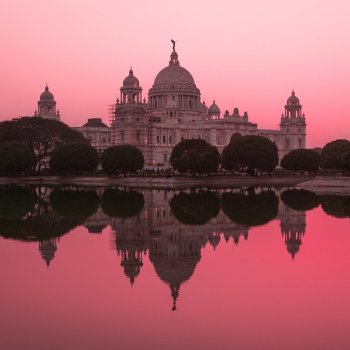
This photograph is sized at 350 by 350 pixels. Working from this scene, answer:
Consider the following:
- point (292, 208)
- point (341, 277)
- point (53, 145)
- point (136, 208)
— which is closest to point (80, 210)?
point (136, 208)

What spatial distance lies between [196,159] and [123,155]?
36.0ft

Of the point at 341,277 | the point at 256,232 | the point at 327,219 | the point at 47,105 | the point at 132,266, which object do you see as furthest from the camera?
the point at 47,105

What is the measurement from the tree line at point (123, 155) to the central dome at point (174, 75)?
3496 cm

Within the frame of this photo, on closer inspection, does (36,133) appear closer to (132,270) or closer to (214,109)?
(214,109)

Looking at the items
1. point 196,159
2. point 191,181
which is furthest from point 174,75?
point 191,181

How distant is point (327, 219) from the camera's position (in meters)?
32.0

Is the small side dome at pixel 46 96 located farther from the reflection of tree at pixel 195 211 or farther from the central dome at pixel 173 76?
the reflection of tree at pixel 195 211

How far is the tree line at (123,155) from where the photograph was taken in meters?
77.1

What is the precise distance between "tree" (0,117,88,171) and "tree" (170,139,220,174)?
20255 millimetres

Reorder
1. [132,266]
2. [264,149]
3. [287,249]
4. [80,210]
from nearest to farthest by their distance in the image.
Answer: [132,266] → [287,249] → [80,210] → [264,149]

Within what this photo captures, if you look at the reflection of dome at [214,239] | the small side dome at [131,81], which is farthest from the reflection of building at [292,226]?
the small side dome at [131,81]

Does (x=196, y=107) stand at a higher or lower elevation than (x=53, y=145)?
higher

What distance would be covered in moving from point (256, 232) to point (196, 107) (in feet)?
335

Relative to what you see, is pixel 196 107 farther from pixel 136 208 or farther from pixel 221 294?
pixel 221 294
